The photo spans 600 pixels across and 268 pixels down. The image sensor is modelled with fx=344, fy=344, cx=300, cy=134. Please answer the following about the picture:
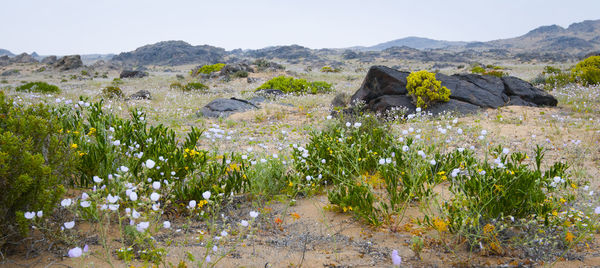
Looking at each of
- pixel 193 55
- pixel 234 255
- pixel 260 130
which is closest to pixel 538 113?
pixel 260 130

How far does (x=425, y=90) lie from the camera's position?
11.4 metres

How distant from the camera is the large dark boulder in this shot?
1170 centimetres

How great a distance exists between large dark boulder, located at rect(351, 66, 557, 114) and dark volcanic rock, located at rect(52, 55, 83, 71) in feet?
152

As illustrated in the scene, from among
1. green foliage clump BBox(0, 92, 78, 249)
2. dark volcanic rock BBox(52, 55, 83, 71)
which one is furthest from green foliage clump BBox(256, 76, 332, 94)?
dark volcanic rock BBox(52, 55, 83, 71)

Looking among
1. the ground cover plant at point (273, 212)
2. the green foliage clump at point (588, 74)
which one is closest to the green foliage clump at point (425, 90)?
the ground cover plant at point (273, 212)

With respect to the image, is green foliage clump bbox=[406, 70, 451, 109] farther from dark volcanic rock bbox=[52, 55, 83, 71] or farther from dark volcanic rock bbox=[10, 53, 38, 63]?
dark volcanic rock bbox=[10, 53, 38, 63]

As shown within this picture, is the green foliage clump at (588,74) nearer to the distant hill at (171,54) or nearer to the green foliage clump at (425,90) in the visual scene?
the green foliage clump at (425,90)

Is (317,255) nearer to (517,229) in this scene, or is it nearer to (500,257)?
(500,257)

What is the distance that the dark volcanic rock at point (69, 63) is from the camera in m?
45.6

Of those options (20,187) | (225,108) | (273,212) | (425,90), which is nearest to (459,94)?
(425,90)

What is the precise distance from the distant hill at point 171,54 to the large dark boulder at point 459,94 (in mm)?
88499

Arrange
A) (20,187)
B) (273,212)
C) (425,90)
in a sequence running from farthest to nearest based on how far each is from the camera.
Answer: (425,90), (273,212), (20,187)

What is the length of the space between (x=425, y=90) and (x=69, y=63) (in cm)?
4976

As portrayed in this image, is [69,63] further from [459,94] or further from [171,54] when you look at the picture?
[171,54]
